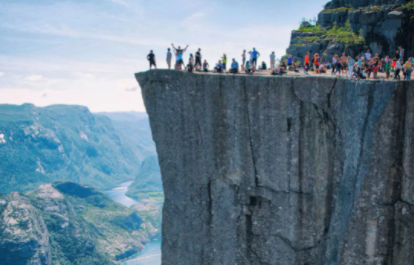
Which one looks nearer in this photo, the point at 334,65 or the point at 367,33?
the point at 334,65

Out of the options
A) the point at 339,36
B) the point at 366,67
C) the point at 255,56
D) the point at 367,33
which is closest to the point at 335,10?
the point at 339,36

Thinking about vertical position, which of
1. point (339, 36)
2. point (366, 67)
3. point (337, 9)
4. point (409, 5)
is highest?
point (337, 9)

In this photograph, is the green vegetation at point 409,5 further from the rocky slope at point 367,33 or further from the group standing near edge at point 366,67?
the group standing near edge at point 366,67

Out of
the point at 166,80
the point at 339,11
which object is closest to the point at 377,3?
the point at 339,11

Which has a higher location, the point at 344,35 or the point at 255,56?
the point at 344,35

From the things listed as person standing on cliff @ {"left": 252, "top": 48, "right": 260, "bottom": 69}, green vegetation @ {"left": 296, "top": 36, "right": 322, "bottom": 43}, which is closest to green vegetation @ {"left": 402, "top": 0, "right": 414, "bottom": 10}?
green vegetation @ {"left": 296, "top": 36, "right": 322, "bottom": 43}

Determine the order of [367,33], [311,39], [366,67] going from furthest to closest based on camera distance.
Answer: [311,39], [367,33], [366,67]

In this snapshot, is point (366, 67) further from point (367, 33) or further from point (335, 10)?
point (335, 10)

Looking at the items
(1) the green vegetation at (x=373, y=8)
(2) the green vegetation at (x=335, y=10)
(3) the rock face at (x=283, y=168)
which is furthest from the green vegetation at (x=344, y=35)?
(3) the rock face at (x=283, y=168)
